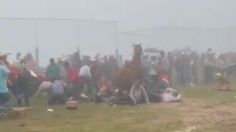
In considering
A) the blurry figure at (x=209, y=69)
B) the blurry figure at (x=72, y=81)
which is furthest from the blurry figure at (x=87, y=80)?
the blurry figure at (x=209, y=69)

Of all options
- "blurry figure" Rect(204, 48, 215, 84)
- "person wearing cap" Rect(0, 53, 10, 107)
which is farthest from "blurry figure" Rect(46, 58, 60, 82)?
"blurry figure" Rect(204, 48, 215, 84)

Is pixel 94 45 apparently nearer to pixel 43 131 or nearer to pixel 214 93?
pixel 214 93

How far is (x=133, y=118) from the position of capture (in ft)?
53.1

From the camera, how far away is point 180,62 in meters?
29.6

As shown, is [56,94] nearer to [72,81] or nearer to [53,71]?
[53,71]

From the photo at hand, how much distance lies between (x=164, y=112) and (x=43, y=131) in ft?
14.7

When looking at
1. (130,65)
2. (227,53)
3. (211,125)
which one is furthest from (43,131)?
(227,53)

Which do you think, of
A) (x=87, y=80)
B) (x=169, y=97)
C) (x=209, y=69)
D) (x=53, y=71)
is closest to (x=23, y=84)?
(x=53, y=71)

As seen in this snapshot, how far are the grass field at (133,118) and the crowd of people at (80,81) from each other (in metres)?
0.61

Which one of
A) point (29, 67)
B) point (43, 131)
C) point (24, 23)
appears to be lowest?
point (43, 131)

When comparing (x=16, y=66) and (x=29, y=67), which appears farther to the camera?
(x=29, y=67)

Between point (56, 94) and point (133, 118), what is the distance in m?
4.82

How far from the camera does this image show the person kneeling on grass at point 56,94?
20266 mm

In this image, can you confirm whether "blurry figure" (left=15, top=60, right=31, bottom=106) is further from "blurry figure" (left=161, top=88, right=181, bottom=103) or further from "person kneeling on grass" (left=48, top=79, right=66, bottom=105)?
"blurry figure" (left=161, top=88, right=181, bottom=103)
